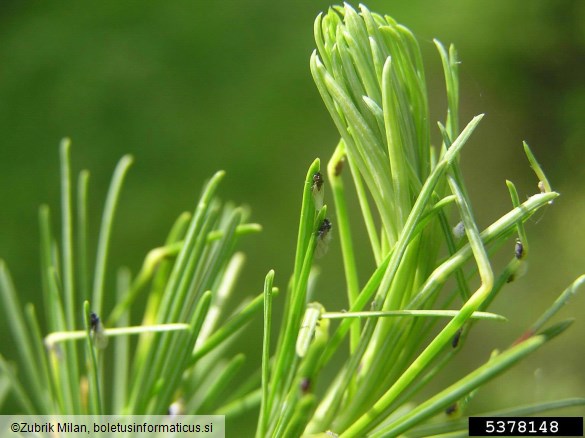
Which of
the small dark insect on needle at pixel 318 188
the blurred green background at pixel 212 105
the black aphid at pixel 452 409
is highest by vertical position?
the blurred green background at pixel 212 105

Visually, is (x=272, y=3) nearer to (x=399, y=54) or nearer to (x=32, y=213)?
(x=32, y=213)

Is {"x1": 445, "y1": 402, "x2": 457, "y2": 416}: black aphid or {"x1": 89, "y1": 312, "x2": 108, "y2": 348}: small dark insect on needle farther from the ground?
{"x1": 89, "y1": 312, "x2": 108, "y2": 348}: small dark insect on needle

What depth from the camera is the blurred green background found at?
0.57 metres

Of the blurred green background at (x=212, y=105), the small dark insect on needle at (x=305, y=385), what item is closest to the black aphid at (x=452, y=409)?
the small dark insect on needle at (x=305, y=385)

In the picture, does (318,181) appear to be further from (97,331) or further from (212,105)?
(212,105)

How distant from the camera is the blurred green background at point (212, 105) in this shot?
0.57m

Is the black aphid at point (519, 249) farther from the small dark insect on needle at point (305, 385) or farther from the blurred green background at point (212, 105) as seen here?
the blurred green background at point (212, 105)

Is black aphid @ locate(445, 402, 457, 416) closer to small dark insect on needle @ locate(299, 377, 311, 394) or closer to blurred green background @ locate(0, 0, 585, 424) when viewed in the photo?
small dark insect on needle @ locate(299, 377, 311, 394)

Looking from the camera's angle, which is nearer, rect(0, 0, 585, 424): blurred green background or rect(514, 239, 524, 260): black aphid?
rect(514, 239, 524, 260): black aphid

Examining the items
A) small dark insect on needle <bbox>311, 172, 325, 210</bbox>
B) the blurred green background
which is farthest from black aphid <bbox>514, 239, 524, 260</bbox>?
the blurred green background

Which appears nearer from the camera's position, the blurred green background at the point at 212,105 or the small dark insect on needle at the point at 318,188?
the small dark insect on needle at the point at 318,188

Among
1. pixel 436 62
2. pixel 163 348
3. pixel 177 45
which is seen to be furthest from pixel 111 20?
pixel 163 348

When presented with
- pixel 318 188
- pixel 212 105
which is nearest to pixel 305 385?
pixel 318 188

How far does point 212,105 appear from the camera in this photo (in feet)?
2.03
